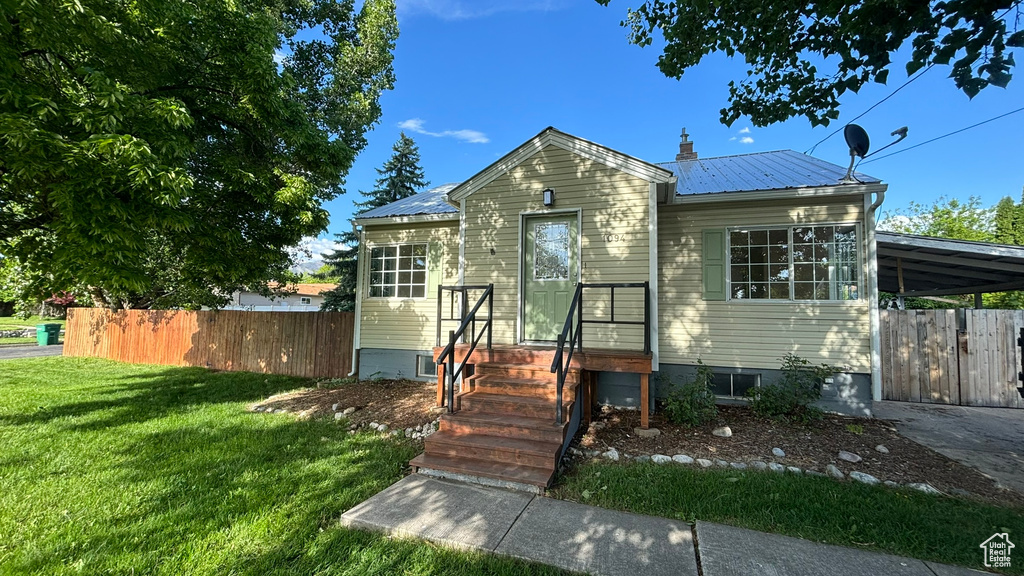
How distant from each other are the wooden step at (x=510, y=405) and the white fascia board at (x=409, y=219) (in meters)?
3.99

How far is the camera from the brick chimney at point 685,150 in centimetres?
1016

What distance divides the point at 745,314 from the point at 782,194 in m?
1.86

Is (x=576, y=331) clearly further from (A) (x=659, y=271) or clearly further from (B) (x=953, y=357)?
(B) (x=953, y=357)

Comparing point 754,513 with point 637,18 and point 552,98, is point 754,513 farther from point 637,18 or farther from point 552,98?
point 552,98

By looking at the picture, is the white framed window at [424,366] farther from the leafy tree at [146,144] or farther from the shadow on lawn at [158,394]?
the leafy tree at [146,144]

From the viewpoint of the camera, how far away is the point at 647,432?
183 inches

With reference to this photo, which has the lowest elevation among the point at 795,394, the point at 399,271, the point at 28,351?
the point at 28,351

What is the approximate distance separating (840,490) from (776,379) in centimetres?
274

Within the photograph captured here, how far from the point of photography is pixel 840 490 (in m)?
3.28

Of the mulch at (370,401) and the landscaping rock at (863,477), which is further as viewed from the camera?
the mulch at (370,401)

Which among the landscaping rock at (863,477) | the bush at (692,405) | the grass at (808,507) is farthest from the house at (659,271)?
the landscaping rock at (863,477)

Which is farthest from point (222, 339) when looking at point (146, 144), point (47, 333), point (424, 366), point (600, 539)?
point (47, 333)

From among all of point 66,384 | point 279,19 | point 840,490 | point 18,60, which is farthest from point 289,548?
point 279,19

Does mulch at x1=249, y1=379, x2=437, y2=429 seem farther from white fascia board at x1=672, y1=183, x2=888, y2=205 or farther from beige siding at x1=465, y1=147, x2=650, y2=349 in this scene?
white fascia board at x1=672, y1=183, x2=888, y2=205
